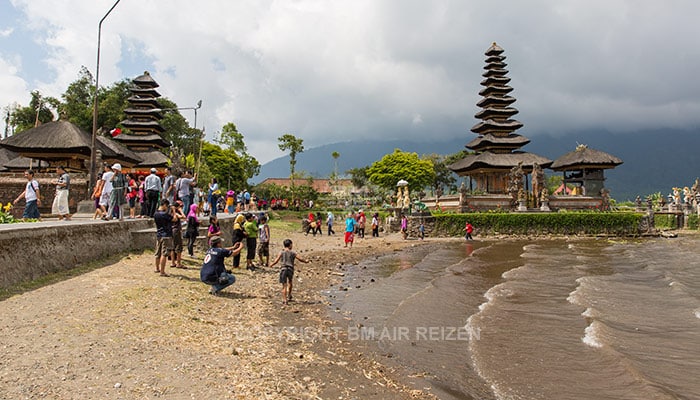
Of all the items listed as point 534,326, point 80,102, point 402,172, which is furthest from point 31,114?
point 534,326

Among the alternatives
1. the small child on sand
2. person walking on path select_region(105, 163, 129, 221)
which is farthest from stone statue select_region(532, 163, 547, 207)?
person walking on path select_region(105, 163, 129, 221)

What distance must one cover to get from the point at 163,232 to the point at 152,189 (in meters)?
4.47

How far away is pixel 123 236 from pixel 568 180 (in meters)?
44.3

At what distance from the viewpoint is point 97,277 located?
914 centimetres

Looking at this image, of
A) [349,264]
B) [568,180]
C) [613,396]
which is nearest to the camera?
[613,396]

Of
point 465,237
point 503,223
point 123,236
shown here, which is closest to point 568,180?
point 503,223

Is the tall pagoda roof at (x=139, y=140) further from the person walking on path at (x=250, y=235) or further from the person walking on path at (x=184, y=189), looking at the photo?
the person walking on path at (x=250, y=235)

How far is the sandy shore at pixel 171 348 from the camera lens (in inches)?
189

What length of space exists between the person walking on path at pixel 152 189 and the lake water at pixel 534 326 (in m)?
6.75

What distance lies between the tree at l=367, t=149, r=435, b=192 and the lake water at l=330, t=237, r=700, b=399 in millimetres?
51709

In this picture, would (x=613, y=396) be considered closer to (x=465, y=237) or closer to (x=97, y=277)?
(x=97, y=277)

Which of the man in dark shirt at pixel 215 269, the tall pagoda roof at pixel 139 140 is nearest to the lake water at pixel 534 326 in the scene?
the man in dark shirt at pixel 215 269

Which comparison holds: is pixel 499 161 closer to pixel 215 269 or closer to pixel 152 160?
pixel 152 160

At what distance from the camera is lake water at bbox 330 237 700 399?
6004 mm
